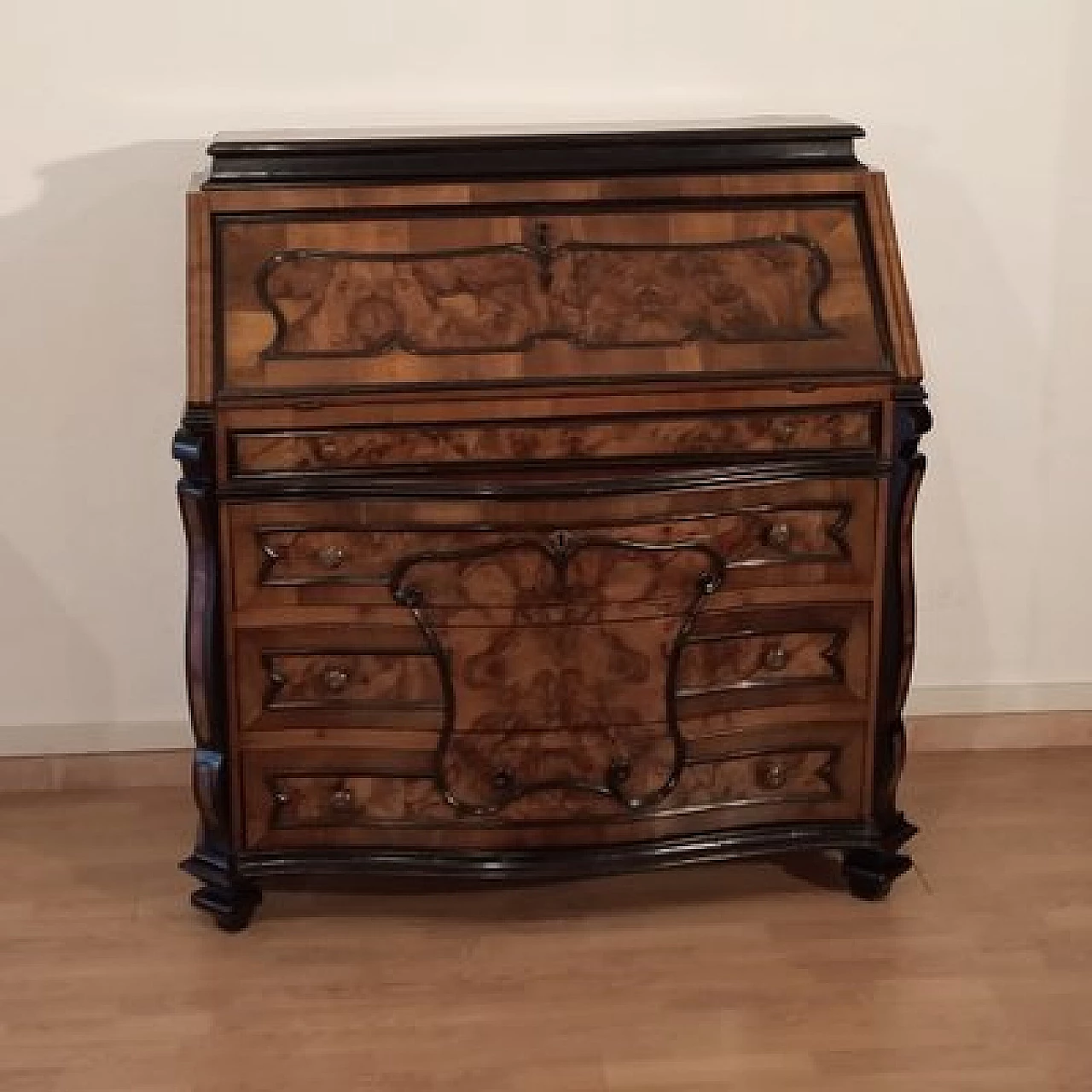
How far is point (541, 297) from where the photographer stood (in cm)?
276

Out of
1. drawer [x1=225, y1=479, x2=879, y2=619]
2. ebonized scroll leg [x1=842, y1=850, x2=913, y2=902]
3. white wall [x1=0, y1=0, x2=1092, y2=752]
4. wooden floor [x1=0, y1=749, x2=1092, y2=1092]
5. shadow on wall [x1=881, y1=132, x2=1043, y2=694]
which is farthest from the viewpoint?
shadow on wall [x1=881, y1=132, x2=1043, y2=694]

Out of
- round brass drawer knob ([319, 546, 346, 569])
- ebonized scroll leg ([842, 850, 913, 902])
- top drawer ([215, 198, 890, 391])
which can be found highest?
top drawer ([215, 198, 890, 391])

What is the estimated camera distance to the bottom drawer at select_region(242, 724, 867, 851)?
2.83 m

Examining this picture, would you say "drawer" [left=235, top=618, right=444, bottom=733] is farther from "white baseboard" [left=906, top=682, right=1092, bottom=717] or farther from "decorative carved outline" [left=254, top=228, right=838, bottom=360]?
"white baseboard" [left=906, top=682, right=1092, bottom=717]

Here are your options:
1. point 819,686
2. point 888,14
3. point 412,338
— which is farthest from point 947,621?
point 412,338

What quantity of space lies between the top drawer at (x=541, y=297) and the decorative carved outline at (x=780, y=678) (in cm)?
38

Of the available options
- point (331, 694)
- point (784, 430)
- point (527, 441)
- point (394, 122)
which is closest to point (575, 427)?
point (527, 441)

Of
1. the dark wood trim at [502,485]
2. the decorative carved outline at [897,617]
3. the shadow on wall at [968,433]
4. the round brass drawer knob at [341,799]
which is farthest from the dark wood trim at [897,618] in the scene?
the round brass drawer knob at [341,799]

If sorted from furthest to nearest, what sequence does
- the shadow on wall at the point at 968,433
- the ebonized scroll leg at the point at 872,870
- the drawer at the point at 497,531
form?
the shadow on wall at the point at 968,433 < the ebonized scroll leg at the point at 872,870 < the drawer at the point at 497,531

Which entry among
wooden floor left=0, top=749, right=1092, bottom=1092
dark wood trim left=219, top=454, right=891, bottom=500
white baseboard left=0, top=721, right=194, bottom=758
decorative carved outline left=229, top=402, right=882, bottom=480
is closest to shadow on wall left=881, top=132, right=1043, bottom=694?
wooden floor left=0, top=749, right=1092, bottom=1092

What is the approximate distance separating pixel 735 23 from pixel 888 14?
9.9 inches

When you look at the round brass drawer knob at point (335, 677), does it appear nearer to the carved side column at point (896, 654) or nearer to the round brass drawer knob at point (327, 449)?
the round brass drawer knob at point (327, 449)

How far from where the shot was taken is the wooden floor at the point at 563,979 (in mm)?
2605

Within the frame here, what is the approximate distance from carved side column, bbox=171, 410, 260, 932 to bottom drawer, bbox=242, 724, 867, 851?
0.15 ft
